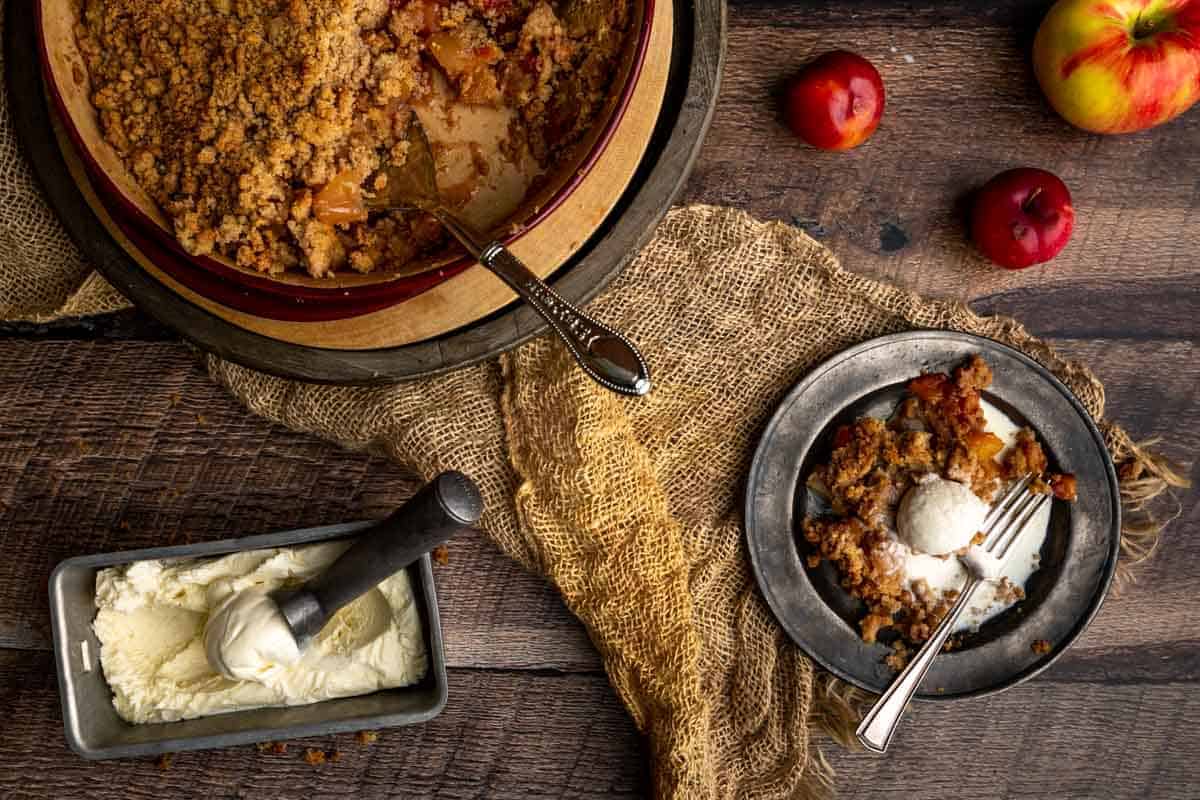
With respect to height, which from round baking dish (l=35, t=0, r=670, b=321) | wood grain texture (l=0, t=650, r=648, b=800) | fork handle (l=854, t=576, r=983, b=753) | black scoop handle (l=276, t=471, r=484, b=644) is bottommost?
wood grain texture (l=0, t=650, r=648, b=800)

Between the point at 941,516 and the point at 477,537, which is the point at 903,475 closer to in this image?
the point at 941,516

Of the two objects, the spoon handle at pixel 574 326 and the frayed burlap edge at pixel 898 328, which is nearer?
the spoon handle at pixel 574 326

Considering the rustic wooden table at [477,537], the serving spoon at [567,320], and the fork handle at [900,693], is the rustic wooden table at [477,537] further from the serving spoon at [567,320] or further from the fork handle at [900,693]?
the serving spoon at [567,320]

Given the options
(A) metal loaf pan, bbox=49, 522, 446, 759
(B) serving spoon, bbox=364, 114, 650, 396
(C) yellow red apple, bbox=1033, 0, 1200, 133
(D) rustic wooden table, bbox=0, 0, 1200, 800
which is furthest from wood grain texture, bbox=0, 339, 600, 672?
(C) yellow red apple, bbox=1033, 0, 1200, 133

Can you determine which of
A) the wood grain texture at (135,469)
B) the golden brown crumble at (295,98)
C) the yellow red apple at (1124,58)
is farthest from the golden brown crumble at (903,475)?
the golden brown crumble at (295,98)

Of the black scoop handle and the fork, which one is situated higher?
the black scoop handle

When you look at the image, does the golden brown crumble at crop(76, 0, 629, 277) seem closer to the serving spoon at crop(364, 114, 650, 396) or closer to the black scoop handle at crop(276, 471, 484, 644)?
Result: the serving spoon at crop(364, 114, 650, 396)
